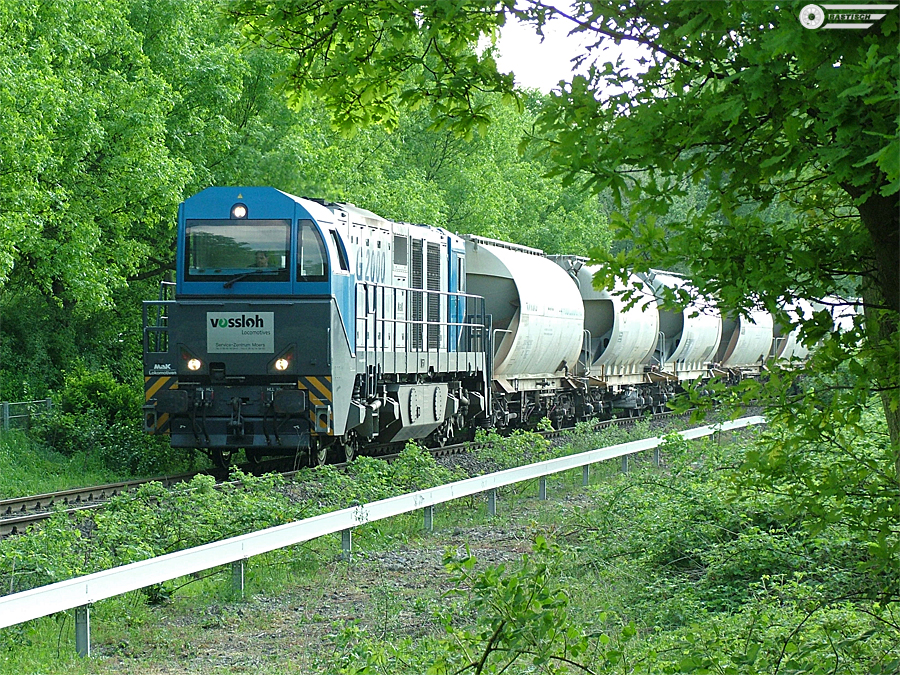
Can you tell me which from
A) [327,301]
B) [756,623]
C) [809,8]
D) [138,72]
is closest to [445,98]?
[809,8]

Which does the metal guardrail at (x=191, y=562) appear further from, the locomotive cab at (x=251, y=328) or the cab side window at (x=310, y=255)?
the cab side window at (x=310, y=255)

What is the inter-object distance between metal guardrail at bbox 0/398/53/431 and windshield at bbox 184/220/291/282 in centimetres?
650

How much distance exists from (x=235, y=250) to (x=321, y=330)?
6.13 ft

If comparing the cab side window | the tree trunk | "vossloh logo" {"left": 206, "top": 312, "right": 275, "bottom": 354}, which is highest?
the cab side window

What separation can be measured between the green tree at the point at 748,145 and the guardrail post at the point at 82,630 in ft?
14.1

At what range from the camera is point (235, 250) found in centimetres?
1485

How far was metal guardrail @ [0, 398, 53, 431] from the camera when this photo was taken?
19.0m

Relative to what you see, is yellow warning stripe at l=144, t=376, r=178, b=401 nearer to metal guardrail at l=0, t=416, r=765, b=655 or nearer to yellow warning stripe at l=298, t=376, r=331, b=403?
yellow warning stripe at l=298, t=376, r=331, b=403

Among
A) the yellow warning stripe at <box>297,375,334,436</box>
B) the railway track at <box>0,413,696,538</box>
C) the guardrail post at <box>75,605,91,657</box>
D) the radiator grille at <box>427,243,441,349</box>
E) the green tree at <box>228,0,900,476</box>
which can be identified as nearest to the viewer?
the green tree at <box>228,0,900,476</box>

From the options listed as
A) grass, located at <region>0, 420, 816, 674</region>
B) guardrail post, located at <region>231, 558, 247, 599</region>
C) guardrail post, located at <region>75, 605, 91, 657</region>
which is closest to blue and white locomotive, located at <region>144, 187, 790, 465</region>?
grass, located at <region>0, 420, 816, 674</region>

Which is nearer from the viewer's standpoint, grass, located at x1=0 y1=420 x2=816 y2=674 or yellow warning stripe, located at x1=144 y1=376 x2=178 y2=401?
grass, located at x1=0 y1=420 x2=816 y2=674

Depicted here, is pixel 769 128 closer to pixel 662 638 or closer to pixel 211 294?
pixel 662 638

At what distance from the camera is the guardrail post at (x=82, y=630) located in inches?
259

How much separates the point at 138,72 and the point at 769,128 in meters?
21.0
